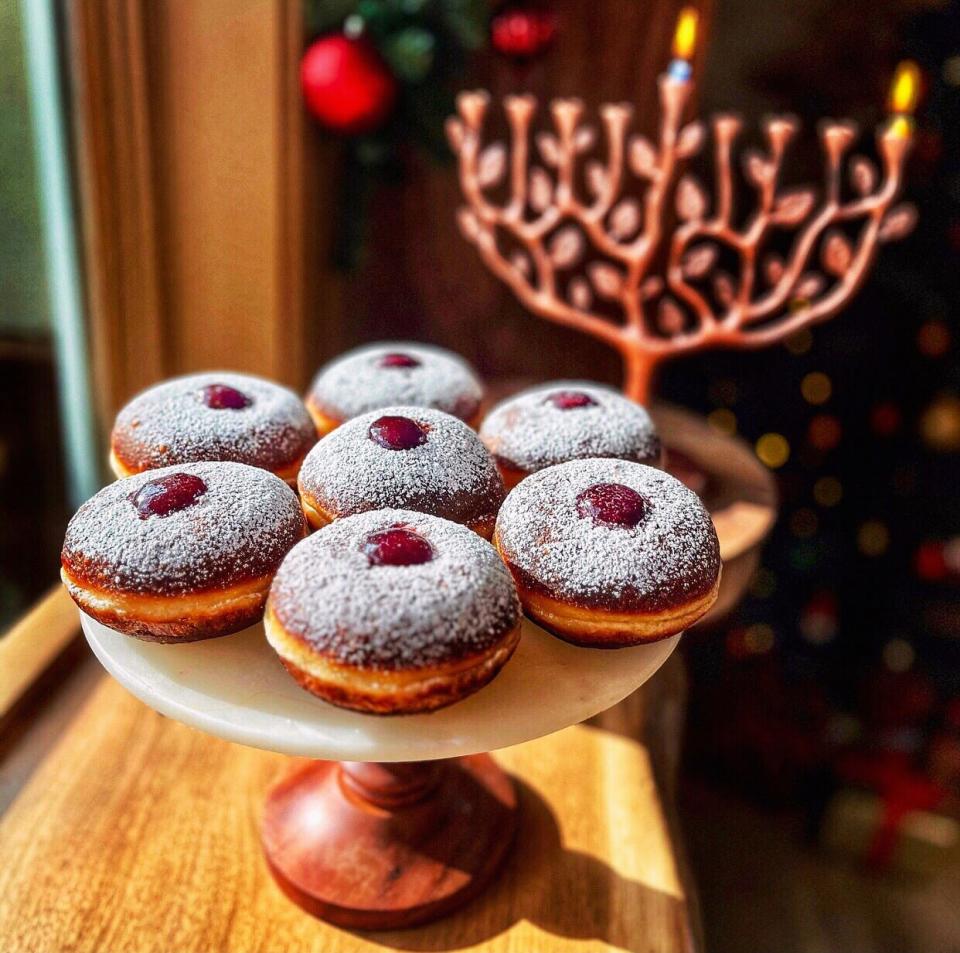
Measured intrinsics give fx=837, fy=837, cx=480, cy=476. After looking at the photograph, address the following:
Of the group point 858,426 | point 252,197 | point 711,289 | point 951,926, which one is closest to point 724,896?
point 951,926

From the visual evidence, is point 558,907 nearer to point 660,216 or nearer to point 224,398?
point 224,398

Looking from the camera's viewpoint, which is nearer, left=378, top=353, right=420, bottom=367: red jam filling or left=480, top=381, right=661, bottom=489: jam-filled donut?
left=480, top=381, right=661, bottom=489: jam-filled donut

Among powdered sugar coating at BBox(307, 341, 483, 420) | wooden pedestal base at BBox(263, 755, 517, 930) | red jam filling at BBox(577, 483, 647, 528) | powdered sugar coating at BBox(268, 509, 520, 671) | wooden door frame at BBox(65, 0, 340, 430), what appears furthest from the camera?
wooden door frame at BBox(65, 0, 340, 430)

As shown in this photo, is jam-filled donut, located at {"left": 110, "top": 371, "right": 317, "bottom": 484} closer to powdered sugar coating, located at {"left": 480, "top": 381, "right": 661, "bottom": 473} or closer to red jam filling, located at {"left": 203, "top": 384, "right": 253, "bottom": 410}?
red jam filling, located at {"left": 203, "top": 384, "right": 253, "bottom": 410}

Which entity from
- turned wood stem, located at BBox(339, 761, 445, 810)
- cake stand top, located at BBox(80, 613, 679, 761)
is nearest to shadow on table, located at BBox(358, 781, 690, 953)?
turned wood stem, located at BBox(339, 761, 445, 810)

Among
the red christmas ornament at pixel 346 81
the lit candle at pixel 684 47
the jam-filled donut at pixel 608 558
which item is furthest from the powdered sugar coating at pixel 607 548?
the red christmas ornament at pixel 346 81

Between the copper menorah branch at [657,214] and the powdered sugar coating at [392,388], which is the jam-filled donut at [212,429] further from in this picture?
the copper menorah branch at [657,214]
